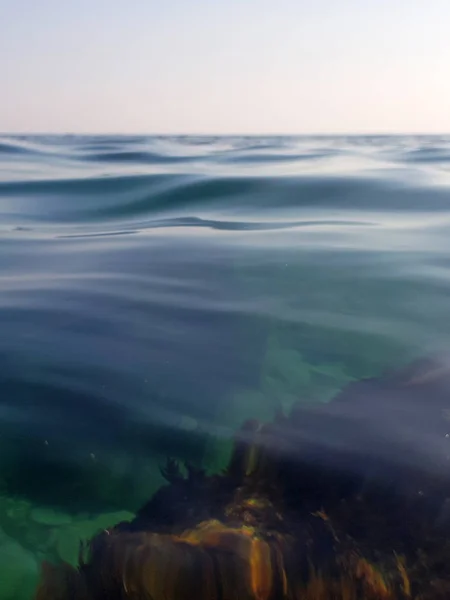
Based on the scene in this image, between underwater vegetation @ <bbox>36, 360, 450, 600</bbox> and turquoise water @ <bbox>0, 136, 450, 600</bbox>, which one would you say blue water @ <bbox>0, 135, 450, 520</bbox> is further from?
underwater vegetation @ <bbox>36, 360, 450, 600</bbox>

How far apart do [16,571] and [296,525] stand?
69 centimetres

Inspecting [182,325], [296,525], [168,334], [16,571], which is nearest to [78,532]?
[16,571]

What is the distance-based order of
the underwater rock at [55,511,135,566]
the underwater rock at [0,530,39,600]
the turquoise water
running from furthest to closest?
1. the turquoise water
2. the underwater rock at [55,511,135,566]
3. the underwater rock at [0,530,39,600]

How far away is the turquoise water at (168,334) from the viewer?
1.76 metres

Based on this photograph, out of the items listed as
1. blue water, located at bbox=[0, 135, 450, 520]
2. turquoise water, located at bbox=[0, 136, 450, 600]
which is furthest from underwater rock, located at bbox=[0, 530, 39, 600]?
blue water, located at bbox=[0, 135, 450, 520]

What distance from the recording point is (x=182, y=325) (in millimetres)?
2746

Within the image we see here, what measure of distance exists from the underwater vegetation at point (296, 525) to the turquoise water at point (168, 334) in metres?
0.11

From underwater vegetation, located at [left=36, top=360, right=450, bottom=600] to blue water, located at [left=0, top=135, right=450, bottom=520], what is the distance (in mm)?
150

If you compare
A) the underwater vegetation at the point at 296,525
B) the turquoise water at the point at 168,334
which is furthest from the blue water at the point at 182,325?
the underwater vegetation at the point at 296,525

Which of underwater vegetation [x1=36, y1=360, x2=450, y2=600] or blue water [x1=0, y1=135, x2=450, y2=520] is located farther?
blue water [x1=0, y1=135, x2=450, y2=520]

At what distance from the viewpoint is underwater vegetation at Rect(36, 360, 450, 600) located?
1414mm

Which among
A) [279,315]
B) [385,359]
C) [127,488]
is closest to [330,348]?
[385,359]

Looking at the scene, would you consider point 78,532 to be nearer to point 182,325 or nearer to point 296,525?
point 296,525

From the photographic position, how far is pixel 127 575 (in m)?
1.44
